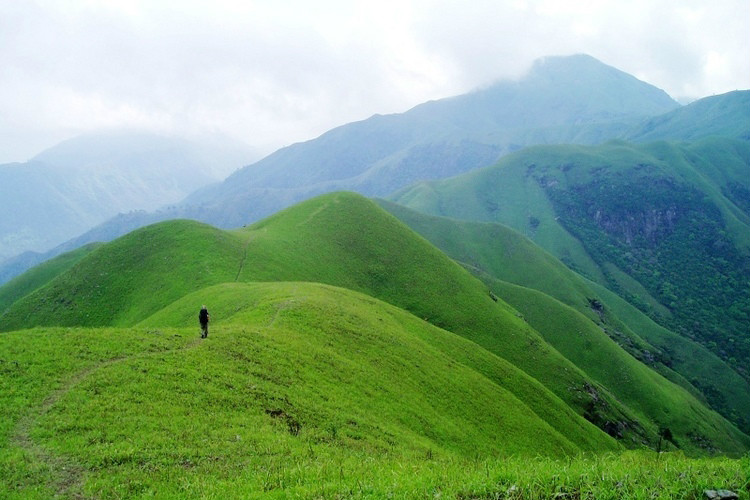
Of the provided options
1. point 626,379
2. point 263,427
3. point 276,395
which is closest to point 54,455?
point 263,427

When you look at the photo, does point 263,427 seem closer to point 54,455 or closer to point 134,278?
point 54,455

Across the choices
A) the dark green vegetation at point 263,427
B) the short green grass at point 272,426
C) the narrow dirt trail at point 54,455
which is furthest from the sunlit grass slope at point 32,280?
the narrow dirt trail at point 54,455

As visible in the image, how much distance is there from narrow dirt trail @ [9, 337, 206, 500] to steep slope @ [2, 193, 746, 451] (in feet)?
172

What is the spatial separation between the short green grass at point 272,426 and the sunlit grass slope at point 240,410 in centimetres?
10

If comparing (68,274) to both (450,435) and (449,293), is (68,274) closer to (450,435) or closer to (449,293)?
(449,293)

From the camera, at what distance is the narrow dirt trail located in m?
15.8

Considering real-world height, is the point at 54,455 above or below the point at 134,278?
below

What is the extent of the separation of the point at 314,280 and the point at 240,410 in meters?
66.8

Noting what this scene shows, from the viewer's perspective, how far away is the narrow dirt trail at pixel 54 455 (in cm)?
1576

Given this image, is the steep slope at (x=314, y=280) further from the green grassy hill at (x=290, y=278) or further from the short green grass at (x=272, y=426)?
the short green grass at (x=272, y=426)

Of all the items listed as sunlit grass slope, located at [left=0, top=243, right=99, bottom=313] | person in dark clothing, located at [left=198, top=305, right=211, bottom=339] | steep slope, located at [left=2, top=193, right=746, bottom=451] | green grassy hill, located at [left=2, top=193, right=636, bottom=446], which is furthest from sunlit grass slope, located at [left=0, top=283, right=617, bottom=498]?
sunlit grass slope, located at [left=0, top=243, right=99, bottom=313]

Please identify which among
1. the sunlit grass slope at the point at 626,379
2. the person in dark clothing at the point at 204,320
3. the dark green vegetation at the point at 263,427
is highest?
the person in dark clothing at the point at 204,320

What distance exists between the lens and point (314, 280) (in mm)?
90688

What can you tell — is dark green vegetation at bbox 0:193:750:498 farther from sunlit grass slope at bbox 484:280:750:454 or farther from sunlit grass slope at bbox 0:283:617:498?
sunlit grass slope at bbox 484:280:750:454
